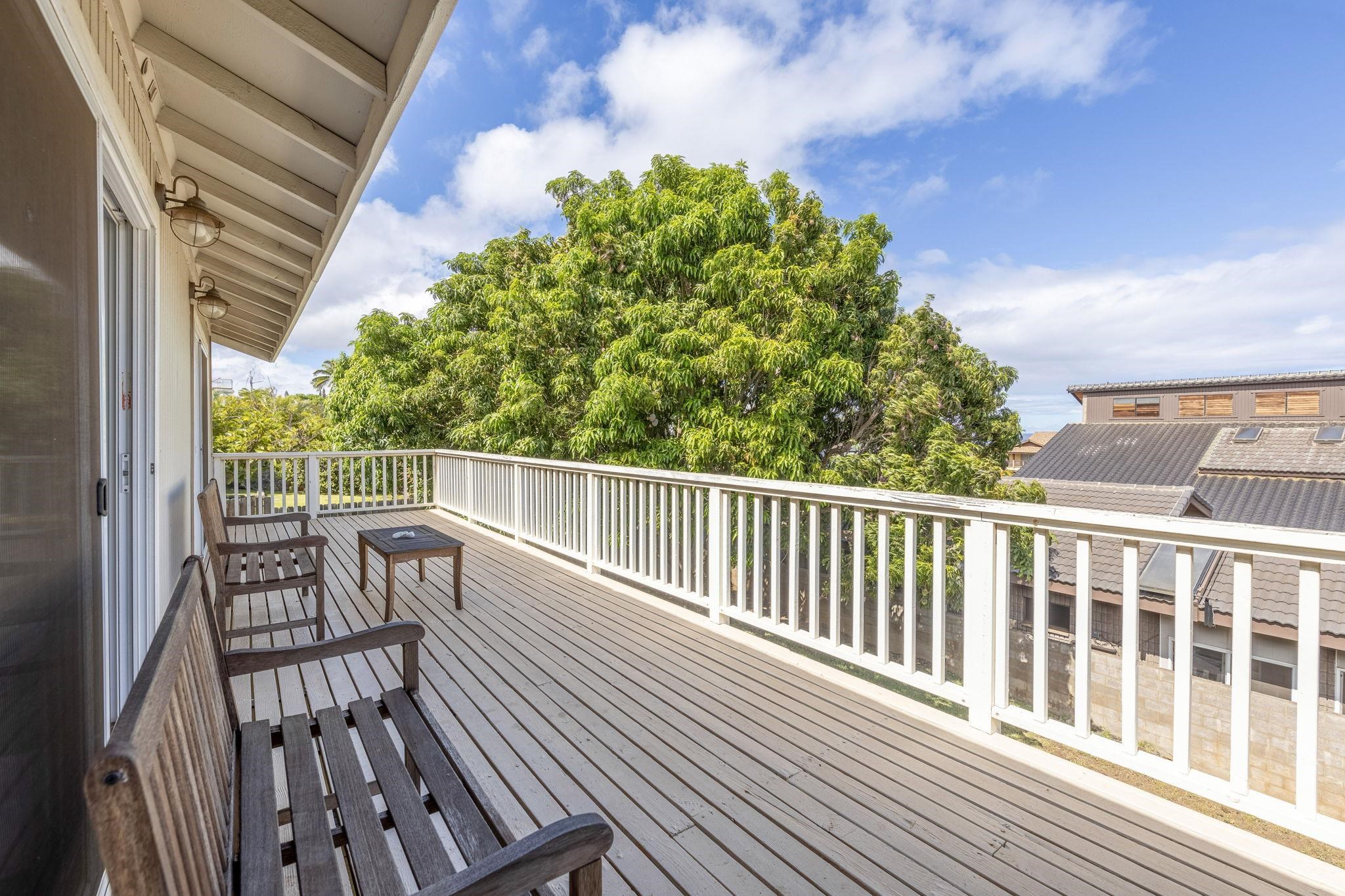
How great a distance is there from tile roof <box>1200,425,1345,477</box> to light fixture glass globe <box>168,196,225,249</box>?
18661mm

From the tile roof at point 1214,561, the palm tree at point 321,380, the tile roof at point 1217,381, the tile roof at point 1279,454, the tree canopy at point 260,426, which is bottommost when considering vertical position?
the tile roof at point 1214,561

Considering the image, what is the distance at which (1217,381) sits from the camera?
20188mm

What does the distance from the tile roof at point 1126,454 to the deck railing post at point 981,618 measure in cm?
1611

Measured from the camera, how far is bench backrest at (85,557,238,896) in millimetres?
649

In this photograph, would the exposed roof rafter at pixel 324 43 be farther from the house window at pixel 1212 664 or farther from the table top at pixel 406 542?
the house window at pixel 1212 664

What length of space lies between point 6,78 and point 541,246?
13.2 m

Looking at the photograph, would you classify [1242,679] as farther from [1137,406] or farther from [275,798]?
[1137,406]

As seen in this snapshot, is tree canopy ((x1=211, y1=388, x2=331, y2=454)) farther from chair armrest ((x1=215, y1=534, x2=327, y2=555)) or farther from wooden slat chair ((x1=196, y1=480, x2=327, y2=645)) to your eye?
chair armrest ((x1=215, y1=534, x2=327, y2=555))

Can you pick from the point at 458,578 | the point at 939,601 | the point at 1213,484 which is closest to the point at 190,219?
the point at 458,578

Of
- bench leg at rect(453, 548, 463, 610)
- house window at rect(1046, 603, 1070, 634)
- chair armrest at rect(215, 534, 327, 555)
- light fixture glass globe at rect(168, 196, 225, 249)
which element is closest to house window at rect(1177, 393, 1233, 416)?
house window at rect(1046, 603, 1070, 634)

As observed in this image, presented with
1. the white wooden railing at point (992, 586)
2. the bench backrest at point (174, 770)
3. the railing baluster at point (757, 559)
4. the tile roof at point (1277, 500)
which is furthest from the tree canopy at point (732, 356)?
the bench backrest at point (174, 770)

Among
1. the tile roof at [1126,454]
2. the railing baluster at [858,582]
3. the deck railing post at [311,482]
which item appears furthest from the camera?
the tile roof at [1126,454]

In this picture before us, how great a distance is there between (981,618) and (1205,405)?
79.7 feet

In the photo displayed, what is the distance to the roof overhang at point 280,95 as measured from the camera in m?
2.21
